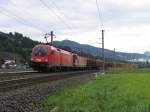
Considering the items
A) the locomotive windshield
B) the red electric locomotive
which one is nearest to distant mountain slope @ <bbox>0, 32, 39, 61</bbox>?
the red electric locomotive

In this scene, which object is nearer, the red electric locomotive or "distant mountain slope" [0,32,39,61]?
the red electric locomotive

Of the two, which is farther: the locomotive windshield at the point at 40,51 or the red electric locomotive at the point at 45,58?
the locomotive windshield at the point at 40,51

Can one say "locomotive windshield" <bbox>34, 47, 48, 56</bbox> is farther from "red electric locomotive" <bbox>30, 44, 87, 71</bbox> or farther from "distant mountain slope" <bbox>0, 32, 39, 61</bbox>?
"distant mountain slope" <bbox>0, 32, 39, 61</bbox>

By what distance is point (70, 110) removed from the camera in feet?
42.9

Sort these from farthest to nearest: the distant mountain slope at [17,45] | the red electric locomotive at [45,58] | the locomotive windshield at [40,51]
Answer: the distant mountain slope at [17,45] < the locomotive windshield at [40,51] < the red electric locomotive at [45,58]

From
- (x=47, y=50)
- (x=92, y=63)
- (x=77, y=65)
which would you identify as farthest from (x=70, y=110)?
(x=92, y=63)

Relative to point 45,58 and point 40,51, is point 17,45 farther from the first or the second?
point 45,58

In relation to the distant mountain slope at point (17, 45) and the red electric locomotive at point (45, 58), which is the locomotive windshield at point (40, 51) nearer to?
the red electric locomotive at point (45, 58)

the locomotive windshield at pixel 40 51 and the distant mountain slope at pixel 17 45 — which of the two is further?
the distant mountain slope at pixel 17 45

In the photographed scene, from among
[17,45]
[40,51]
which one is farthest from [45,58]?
[17,45]

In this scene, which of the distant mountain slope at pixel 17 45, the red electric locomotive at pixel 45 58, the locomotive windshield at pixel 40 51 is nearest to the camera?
the red electric locomotive at pixel 45 58

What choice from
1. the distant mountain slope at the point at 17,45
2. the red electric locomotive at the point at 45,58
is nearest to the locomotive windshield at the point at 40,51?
the red electric locomotive at the point at 45,58

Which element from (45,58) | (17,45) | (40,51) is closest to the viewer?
(45,58)

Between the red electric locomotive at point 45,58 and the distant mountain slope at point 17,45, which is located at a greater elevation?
the distant mountain slope at point 17,45
